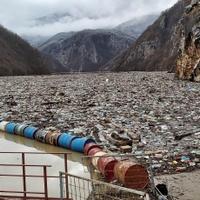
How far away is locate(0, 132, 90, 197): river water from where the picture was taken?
35.0ft

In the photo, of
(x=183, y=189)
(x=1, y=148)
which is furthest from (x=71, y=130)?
(x=183, y=189)

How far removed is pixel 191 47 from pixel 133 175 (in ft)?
139

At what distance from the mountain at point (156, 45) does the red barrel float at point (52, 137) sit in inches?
5567

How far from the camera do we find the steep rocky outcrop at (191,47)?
1853 inches

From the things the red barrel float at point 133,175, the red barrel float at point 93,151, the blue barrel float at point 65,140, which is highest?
the blue barrel float at point 65,140

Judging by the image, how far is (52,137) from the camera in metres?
15.3

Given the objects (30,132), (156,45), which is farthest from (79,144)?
(156,45)

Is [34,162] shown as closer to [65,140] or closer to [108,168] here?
[65,140]

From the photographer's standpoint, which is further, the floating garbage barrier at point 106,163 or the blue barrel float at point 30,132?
the blue barrel float at point 30,132

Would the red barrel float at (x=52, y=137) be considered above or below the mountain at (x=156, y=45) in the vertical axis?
Answer: below

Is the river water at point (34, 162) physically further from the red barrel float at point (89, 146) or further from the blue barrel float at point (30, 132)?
the red barrel float at point (89, 146)

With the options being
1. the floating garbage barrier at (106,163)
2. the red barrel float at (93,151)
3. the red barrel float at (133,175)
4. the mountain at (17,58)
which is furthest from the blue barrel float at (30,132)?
the mountain at (17,58)

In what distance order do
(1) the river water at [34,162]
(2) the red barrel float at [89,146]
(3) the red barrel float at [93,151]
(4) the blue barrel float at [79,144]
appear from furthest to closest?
(4) the blue barrel float at [79,144]
(2) the red barrel float at [89,146]
(3) the red barrel float at [93,151]
(1) the river water at [34,162]

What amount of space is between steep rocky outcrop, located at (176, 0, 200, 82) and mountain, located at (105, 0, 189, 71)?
101 m
